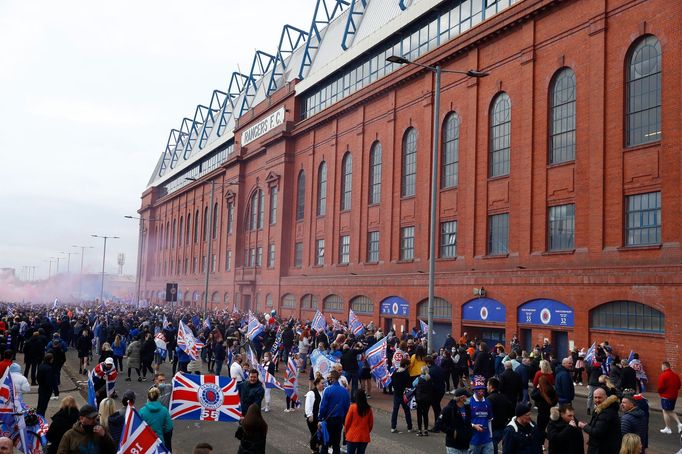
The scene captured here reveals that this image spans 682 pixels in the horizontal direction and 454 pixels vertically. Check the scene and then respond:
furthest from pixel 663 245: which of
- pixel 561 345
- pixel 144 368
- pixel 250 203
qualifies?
pixel 250 203

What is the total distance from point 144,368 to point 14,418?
12.7 metres

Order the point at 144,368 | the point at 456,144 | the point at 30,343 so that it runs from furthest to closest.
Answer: the point at 456,144 → the point at 144,368 → the point at 30,343

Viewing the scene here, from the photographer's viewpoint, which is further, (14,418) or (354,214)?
(354,214)

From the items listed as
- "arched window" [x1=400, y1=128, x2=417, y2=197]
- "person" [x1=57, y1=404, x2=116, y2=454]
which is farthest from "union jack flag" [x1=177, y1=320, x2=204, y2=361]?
"arched window" [x1=400, y1=128, x2=417, y2=197]

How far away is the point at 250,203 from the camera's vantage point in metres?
68.6

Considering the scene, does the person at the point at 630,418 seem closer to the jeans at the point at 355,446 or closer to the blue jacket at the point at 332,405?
the jeans at the point at 355,446

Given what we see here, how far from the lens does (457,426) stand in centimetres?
1054

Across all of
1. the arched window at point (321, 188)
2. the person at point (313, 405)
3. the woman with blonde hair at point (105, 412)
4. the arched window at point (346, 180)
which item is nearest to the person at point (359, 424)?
the person at point (313, 405)

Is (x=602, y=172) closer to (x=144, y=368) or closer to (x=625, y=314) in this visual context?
(x=625, y=314)

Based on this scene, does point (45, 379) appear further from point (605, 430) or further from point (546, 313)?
point (546, 313)

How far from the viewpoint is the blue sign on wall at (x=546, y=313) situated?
2853 centimetres

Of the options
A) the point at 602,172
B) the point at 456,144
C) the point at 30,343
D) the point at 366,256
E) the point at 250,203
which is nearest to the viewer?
the point at 30,343

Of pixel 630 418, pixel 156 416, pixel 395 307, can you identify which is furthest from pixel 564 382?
pixel 395 307

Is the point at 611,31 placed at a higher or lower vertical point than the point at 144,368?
higher
